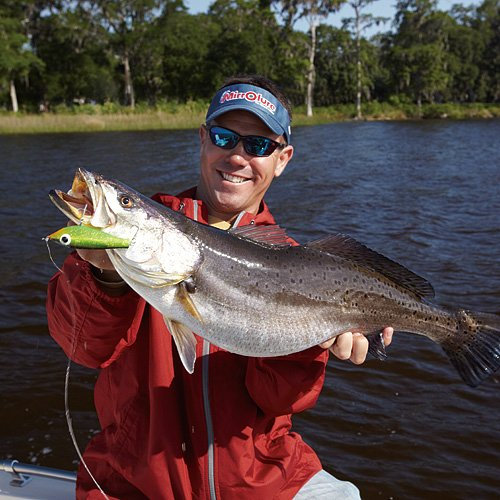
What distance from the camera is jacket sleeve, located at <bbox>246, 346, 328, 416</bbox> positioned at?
283 centimetres

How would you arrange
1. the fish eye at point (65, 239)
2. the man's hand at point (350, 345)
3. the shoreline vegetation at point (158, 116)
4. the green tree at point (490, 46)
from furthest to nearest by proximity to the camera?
the green tree at point (490, 46)
the shoreline vegetation at point (158, 116)
the man's hand at point (350, 345)
the fish eye at point (65, 239)

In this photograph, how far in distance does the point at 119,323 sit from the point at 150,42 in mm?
61789

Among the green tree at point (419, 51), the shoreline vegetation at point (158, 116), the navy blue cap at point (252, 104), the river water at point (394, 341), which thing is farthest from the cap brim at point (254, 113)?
the green tree at point (419, 51)

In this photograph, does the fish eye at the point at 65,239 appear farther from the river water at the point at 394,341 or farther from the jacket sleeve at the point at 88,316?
the river water at the point at 394,341

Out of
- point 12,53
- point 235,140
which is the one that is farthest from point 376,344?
point 12,53

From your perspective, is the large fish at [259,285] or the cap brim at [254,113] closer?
the large fish at [259,285]

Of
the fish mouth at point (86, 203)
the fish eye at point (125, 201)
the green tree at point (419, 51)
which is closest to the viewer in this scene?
the fish mouth at point (86, 203)

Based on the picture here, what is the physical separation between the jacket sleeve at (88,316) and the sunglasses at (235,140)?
1.00 m

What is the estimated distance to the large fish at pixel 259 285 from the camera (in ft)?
7.99

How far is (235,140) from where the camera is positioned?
3250 millimetres

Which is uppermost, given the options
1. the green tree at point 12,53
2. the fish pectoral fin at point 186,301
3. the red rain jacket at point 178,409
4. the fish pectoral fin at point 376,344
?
the green tree at point 12,53

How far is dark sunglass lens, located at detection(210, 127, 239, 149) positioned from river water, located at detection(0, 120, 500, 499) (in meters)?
3.30

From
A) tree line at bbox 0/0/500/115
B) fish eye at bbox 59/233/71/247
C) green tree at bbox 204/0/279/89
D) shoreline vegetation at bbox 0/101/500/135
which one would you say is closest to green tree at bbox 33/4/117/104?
tree line at bbox 0/0/500/115

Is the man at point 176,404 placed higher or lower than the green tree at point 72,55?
lower
